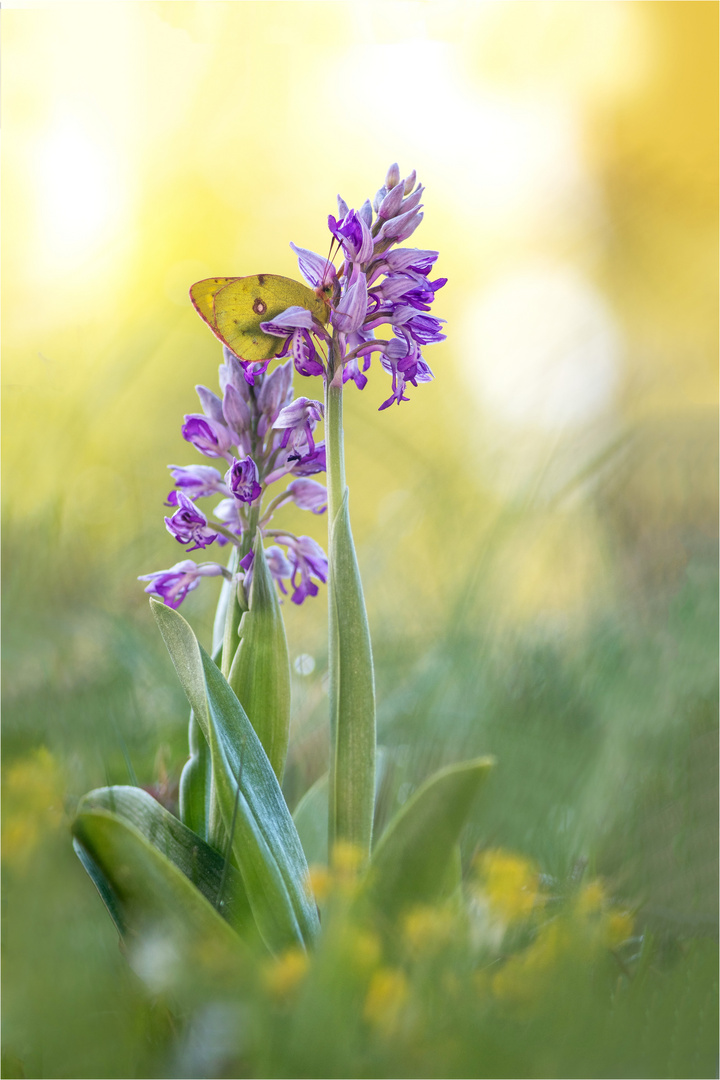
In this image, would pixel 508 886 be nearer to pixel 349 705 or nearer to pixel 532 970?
pixel 532 970

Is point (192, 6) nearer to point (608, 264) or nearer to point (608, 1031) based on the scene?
point (608, 264)

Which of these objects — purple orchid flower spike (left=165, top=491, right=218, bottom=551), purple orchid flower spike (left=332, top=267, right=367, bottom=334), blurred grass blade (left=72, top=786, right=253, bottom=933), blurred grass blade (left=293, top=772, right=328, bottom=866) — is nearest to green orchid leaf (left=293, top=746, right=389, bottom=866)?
blurred grass blade (left=293, top=772, right=328, bottom=866)

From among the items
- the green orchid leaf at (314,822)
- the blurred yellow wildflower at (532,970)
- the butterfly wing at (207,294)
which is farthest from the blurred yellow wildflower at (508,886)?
the butterfly wing at (207,294)

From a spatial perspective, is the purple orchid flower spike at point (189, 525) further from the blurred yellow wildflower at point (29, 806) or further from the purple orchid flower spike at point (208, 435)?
the blurred yellow wildflower at point (29, 806)

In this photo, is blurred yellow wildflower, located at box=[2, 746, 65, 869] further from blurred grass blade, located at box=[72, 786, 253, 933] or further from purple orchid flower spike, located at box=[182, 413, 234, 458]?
purple orchid flower spike, located at box=[182, 413, 234, 458]

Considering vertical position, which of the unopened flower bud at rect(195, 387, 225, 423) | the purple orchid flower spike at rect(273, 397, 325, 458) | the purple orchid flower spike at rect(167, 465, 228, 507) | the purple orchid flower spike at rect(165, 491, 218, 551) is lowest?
the purple orchid flower spike at rect(165, 491, 218, 551)

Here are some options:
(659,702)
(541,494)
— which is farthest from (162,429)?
(659,702)
